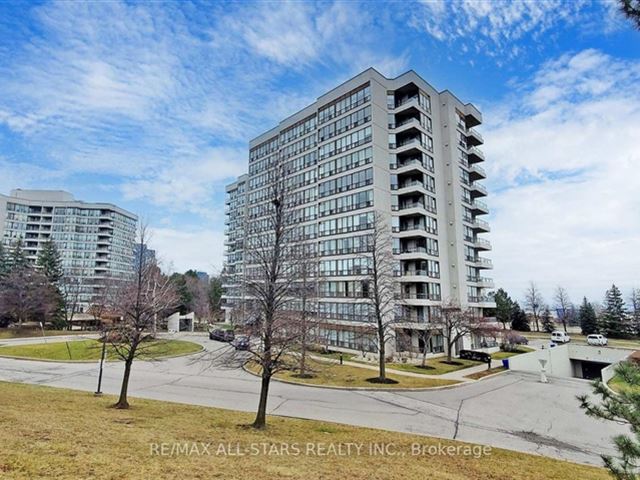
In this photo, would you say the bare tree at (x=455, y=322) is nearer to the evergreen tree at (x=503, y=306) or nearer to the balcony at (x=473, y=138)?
the balcony at (x=473, y=138)

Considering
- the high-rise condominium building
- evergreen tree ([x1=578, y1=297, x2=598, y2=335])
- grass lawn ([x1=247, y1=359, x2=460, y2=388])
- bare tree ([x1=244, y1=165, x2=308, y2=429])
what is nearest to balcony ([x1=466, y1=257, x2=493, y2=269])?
grass lawn ([x1=247, y1=359, x2=460, y2=388])

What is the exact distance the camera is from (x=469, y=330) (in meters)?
33.4

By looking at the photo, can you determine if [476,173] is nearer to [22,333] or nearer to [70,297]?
[22,333]

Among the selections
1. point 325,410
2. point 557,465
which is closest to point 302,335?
point 325,410

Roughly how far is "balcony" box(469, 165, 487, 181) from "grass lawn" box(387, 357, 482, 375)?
26629 millimetres

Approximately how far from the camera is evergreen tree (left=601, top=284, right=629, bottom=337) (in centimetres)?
6166

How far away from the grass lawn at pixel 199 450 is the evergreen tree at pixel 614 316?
225ft

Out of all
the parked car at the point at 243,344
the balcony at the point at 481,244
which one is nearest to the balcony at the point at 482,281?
the balcony at the point at 481,244

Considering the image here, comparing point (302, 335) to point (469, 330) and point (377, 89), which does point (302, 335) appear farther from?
point (377, 89)

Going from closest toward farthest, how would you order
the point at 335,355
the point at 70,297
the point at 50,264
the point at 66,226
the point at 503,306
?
the point at 335,355 → the point at 50,264 → the point at 503,306 → the point at 70,297 → the point at 66,226

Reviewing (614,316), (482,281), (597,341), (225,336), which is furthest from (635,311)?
(225,336)

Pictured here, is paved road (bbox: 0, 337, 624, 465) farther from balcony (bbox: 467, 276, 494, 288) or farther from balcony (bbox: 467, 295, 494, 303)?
balcony (bbox: 467, 276, 494, 288)

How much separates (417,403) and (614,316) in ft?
217

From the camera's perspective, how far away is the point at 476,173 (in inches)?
1946
